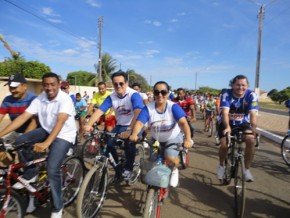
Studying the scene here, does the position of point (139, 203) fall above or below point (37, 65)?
below

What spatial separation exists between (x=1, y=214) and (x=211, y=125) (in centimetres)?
970

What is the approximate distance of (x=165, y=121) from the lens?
12.9 ft

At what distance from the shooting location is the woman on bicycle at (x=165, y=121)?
12.0 feet

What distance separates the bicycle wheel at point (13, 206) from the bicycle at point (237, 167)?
281cm

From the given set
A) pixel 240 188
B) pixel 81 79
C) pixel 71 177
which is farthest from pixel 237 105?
pixel 81 79

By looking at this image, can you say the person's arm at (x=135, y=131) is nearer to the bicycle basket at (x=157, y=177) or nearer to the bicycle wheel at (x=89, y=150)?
the bicycle basket at (x=157, y=177)

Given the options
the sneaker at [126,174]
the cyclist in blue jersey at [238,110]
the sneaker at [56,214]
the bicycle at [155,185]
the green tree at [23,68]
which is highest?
the green tree at [23,68]

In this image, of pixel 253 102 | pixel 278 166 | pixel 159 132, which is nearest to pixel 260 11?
pixel 278 166

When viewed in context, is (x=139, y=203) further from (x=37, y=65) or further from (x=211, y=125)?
(x=37, y=65)

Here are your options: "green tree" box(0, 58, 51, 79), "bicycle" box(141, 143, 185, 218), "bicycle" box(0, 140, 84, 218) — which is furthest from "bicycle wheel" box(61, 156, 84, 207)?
"green tree" box(0, 58, 51, 79)

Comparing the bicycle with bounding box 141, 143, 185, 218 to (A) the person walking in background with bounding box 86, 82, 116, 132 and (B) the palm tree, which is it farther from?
(B) the palm tree

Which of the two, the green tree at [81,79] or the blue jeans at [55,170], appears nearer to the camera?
the blue jeans at [55,170]

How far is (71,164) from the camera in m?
4.26

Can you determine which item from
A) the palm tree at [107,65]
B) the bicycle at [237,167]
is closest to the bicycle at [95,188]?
the bicycle at [237,167]
